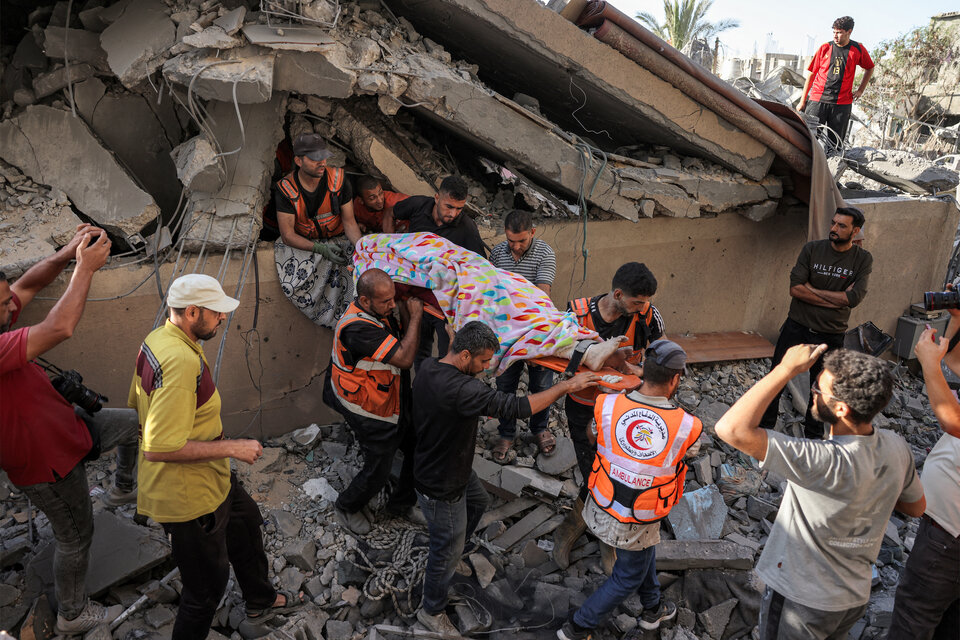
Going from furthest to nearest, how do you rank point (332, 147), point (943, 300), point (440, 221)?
point (332, 147) → point (440, 221) → point (943, 300)

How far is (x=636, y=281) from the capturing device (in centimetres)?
368

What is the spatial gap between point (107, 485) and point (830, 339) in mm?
5493

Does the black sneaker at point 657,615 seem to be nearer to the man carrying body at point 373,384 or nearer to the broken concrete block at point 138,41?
the man carrying body at point 373,384

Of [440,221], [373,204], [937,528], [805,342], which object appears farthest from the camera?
[805,342]

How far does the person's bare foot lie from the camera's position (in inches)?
139

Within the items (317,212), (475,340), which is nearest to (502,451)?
(475,340)

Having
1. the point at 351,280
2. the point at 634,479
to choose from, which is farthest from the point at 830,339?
the point at 351,280

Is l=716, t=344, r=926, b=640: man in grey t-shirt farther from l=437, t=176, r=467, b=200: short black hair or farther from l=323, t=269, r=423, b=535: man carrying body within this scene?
l=437, t=176, r=467, b=200: short black hair

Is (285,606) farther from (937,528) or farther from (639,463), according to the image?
(937,528)

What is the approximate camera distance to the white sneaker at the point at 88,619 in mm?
3193

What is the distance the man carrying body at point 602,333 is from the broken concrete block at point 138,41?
3314mm

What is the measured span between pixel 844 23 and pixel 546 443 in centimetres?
597

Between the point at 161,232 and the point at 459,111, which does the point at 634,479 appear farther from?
the point at 161,232

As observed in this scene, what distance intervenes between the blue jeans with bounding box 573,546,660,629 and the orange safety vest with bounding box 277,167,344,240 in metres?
3.05
